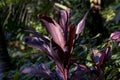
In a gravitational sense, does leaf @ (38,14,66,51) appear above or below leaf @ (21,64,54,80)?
above

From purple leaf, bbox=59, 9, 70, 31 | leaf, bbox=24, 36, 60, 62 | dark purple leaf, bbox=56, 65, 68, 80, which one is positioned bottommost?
dark purple leaf, bbox=56, 65, 68, 80

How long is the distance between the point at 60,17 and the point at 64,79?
0.29 m

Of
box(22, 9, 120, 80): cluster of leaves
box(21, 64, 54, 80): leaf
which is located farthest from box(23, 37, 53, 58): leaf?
box(21, 64, 54, 80): leaf

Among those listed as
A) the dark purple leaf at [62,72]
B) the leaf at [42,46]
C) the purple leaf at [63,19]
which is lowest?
the dark purple leaf at [62,72]

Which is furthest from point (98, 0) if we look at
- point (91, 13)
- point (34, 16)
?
point (34, 16)

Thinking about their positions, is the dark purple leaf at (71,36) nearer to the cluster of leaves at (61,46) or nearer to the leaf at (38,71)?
the cluster of leaves at (61,46)

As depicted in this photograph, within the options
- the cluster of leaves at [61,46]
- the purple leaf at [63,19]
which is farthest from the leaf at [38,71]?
the purple leaf at [63,19]

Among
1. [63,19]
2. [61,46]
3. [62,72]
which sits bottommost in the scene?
[62,72]

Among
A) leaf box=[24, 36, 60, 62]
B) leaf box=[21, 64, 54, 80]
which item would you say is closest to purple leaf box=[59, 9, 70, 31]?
leaf box=[24, 36, 60, 62]

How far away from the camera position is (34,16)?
16.6ft

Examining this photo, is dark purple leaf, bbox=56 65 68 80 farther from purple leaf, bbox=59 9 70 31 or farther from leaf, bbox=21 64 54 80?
purple leaf, bbox=59 9 70 31

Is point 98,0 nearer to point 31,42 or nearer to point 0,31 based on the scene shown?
point 0,31

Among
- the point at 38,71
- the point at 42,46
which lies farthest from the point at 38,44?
the point at 38,71

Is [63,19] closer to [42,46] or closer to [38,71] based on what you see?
[42,46]
